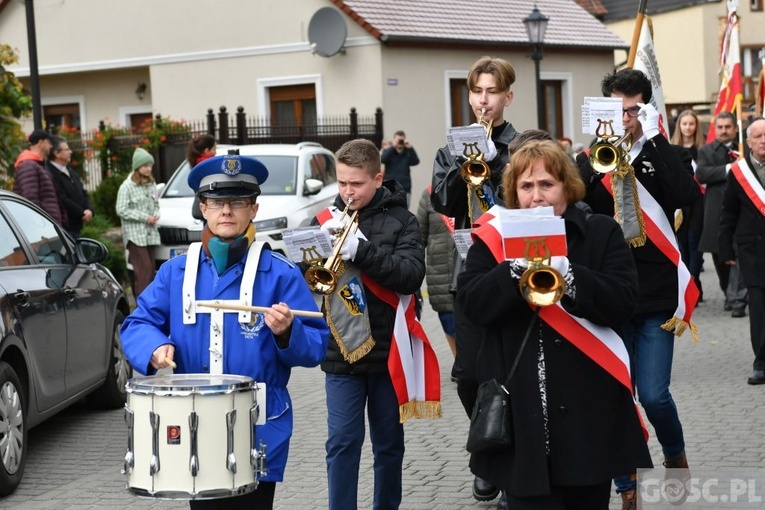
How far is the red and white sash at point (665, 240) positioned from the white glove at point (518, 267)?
89.3 inches

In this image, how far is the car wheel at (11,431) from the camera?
7.40 m

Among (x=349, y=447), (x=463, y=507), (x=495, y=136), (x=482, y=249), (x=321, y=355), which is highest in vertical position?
(x=495, y=136)

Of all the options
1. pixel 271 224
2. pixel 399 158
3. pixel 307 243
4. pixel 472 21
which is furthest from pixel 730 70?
pixel 472 21

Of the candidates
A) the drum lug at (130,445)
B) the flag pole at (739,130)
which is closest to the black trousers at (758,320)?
the flag pole at (739,130)

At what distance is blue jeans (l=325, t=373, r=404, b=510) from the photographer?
5.82m

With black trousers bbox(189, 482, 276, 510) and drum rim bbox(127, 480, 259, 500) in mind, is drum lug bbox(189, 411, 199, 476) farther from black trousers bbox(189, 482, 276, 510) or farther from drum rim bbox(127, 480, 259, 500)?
black trousers bbox(189, 482, 276, 510)

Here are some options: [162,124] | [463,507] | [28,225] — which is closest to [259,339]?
[463,507]

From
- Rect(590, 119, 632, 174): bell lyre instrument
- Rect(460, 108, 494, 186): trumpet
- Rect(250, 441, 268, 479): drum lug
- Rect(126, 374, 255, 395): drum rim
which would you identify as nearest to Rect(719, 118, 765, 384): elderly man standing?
Rect(590, 119, 632, 174): bell lyre instrument

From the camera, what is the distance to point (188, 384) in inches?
169

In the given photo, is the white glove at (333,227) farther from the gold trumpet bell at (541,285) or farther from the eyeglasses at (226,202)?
the gold trumpet bell at (541,285)

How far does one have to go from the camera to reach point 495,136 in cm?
620

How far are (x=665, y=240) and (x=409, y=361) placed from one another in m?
1.45

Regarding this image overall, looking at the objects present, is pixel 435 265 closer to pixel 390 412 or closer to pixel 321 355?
pixel 390 412

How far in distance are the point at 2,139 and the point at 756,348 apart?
882 centimetres
